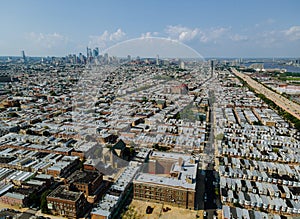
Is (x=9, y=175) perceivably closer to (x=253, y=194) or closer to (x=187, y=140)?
(x=187, y=140)

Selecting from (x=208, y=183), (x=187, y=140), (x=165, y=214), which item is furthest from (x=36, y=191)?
(x=187, y=140)

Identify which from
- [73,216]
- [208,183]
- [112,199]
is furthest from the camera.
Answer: [208,183]

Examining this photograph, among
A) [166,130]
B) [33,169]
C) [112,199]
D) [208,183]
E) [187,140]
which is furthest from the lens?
[166,130]

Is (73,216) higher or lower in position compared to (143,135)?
lower

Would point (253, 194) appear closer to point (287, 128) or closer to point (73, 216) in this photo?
point (73, 216)

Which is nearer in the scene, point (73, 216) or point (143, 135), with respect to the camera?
point (73, 216)

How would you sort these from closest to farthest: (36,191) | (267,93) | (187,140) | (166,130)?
(36,191)
(187,140)
(166,130)
(267,93)

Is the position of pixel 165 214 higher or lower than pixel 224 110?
lower

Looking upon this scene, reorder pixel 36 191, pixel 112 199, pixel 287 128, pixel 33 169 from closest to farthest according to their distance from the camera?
pixel 112 199 → pixel 36 191 → pixel 33 169 → pixel 287 128

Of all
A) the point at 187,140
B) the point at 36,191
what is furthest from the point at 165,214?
the point at 187,140
